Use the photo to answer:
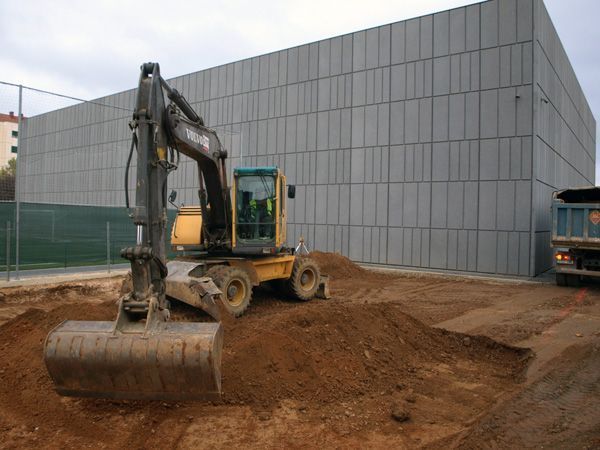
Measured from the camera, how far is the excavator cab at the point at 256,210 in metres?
9.78

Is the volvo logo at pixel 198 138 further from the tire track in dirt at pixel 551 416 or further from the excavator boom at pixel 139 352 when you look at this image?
the tire track in dirt at pixel 551 416

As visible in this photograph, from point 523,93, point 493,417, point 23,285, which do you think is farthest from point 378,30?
point 493,417

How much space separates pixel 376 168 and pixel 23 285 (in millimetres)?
13517

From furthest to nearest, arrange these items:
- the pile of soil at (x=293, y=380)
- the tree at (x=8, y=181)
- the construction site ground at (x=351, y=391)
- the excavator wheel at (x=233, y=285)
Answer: the tree at (x=8, y=181) → the excavator wheel at (x=233, y=285) → the pile of soil at (x=293, y=380) → the construction site ground at (x=351, y=391)

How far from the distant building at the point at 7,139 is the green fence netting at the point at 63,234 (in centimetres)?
218

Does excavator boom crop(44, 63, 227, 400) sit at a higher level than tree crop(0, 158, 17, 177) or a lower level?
lower

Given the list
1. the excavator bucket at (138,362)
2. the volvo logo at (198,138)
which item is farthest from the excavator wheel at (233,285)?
the excavator bucket at (138,362)

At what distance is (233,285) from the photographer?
30.8 ft

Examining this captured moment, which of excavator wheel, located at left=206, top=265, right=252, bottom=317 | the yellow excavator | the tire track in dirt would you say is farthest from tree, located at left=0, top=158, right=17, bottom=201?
the tire track in dirt

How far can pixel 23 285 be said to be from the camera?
12844 millimetres

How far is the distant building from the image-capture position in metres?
14.2

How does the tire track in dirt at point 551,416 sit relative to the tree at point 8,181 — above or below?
below

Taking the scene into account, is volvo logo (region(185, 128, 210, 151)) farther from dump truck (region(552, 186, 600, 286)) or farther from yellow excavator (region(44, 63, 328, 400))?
dump truck (region(552, 186, 600, 286))

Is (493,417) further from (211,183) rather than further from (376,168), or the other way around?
(376,168)
